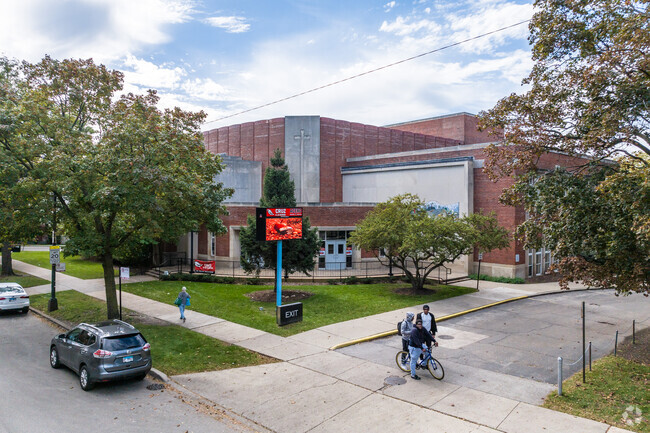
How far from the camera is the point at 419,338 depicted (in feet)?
36.3

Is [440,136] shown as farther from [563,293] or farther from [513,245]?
[563,293]

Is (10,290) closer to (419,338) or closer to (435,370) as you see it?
(419,338)

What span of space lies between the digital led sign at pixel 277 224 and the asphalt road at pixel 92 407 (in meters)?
7.91

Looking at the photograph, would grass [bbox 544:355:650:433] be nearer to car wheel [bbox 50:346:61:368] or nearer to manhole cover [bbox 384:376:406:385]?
manhole cover [bbox 384:376:406:385]

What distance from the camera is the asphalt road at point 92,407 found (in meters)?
Result: 8.48

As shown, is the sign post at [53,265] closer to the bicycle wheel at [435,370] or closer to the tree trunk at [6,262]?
the tree trunk at [6,262]

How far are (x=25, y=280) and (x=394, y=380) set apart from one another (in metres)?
28.8

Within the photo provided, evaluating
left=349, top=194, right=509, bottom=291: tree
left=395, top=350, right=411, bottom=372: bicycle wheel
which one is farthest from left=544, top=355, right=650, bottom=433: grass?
left=349, top=194, right=509, bottom=291: tree

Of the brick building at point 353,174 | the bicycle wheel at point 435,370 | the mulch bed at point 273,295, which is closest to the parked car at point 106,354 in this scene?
the bicycle wheel at point 435,370

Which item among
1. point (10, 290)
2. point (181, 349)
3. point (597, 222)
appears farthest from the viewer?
point (10, 290)

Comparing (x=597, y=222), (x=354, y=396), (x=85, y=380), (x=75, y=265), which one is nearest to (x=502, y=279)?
(x=597, y=222)

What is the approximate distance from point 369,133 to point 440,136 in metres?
14.7

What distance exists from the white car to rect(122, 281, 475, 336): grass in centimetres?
533

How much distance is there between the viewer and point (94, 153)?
1528 cm
